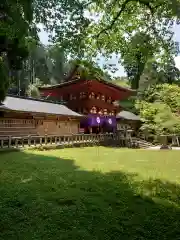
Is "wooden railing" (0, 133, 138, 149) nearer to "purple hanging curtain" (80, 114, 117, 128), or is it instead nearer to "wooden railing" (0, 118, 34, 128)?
"wooden railing" (0, 118, 34, 128)

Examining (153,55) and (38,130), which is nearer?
(153,55)

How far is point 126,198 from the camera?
10039mm

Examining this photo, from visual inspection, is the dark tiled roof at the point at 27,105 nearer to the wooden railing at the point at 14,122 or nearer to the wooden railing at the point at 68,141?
the wooden railing at the point at 14,122

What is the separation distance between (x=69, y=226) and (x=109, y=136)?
1177 inches

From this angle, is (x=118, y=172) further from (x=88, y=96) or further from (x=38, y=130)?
(x=88, y=96)

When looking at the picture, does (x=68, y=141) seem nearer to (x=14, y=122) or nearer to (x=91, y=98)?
(x=14, y=122)

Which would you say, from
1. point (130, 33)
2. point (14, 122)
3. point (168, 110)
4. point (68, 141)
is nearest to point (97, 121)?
point (168, 110)

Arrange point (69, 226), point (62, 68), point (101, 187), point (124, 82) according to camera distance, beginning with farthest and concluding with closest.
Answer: point (62, 68)
point (124, 82)
point (101, 187)
point (69, 226)

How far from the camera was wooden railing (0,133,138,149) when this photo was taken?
2366cm

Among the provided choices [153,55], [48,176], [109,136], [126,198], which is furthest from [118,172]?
[109,136]

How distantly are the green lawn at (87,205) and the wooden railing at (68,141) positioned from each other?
9633 millimetres

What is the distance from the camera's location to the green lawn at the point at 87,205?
7.55 meters

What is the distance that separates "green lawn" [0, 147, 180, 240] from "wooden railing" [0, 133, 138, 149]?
963cm

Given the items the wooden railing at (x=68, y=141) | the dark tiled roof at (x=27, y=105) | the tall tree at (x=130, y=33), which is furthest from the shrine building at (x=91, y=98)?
the tall tree at (x=130, y=33)
